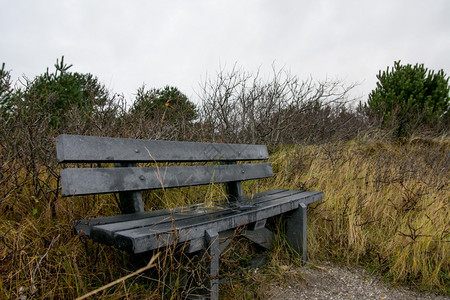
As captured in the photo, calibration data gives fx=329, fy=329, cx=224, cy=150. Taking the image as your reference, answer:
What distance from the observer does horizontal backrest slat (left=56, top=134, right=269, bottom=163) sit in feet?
5.71

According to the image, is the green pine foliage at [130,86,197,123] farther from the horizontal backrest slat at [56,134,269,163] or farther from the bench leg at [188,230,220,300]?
the bench leg at [188,230,220,300]

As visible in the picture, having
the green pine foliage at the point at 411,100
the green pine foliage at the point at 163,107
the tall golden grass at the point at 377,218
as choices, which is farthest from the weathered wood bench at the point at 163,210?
the green pine foliage at the point at 411,100

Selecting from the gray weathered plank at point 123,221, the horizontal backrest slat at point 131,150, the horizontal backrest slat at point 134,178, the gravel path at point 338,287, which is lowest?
the gravel path at point 338,287

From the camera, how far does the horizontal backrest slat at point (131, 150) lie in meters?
1.74

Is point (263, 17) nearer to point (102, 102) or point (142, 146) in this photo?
point (102, 102)

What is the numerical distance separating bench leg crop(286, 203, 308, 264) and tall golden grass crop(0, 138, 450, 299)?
0.36 feet

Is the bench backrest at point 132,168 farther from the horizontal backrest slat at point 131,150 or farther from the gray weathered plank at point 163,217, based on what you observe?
the gray weathered plank at point 163,217

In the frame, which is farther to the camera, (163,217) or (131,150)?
(131,150)

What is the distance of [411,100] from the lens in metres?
8.32

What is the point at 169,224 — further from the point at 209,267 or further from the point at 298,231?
the point at 298,231

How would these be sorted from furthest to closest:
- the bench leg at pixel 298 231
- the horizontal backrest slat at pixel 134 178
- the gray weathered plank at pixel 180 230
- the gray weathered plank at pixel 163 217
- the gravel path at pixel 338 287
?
the bench leg at pixel 298 231 < the gravel path at pixel 338 287 < the horizontal backrest slat at pixel 134 178 < the gray weathered plank at pixel 163 217 < the gray weathered plank at pixel 180 230

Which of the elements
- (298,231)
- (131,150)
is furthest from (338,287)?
(131,150)

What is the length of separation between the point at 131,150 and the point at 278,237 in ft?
5.15

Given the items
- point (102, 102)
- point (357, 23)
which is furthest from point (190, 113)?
point (357, 23)
